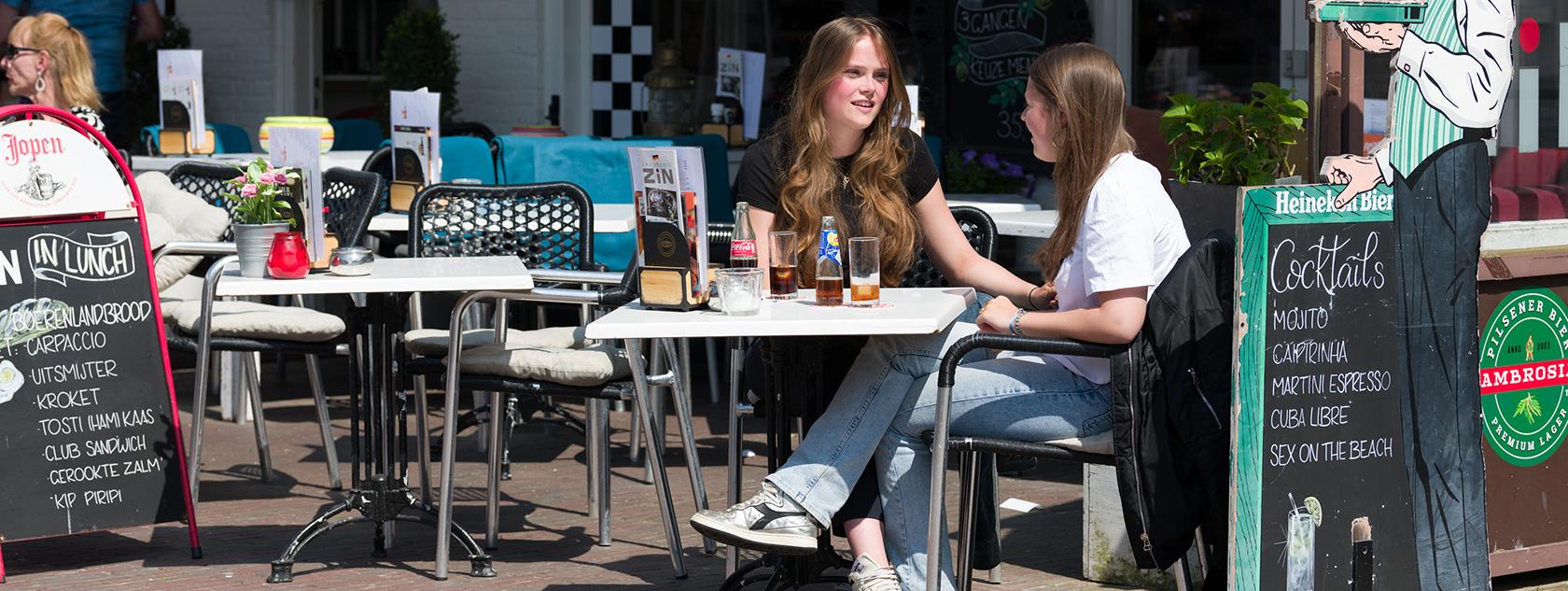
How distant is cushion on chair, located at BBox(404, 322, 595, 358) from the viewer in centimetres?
441

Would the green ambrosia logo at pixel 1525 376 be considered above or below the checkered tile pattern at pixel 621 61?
below

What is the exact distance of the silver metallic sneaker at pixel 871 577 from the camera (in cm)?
349

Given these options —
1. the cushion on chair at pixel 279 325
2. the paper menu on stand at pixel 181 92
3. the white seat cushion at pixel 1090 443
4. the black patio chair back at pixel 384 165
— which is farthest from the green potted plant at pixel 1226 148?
the paper menu on stand at pixel 181 92

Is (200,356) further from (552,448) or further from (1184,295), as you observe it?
(1184,295)

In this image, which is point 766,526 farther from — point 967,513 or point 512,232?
point 512,232

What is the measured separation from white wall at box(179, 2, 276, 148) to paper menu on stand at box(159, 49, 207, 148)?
3.89 m

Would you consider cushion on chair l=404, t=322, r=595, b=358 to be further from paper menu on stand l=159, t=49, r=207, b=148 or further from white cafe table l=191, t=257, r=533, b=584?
paper menu on stand l=159, t=49, r=207, b=148

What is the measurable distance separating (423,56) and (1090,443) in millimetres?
7840

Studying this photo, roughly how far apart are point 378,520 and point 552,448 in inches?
59.7

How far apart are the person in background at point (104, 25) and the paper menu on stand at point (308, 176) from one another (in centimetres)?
449

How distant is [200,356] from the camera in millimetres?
4801

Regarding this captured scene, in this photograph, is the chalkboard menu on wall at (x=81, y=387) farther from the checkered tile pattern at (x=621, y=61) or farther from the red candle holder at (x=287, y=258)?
the checkered tile pattern at (x=621, y=61)

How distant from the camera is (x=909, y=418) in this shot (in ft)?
11.5

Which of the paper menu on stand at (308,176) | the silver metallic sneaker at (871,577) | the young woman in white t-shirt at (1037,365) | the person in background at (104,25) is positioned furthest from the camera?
the person in background at (104,25)
